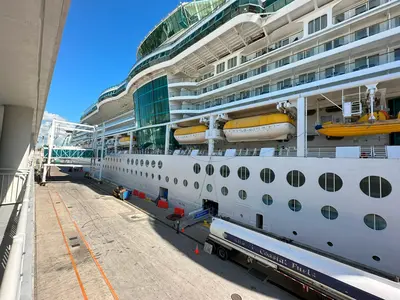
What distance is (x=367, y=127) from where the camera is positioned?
10.3 meters

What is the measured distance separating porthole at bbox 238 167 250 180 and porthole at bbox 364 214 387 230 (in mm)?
6492

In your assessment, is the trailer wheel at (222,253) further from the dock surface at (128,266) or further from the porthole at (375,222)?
the porthole at (375,222)

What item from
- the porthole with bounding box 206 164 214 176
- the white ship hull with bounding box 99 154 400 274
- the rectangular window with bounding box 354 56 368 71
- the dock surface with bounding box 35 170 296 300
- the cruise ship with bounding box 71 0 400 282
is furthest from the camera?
the porthole with bounding box 206 164 214 176

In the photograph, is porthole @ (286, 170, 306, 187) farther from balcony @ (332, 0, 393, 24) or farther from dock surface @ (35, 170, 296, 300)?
balcony @ (332, 0, 393, 24)

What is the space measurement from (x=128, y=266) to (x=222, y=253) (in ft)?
15.6

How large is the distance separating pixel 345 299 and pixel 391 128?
27.6 feet

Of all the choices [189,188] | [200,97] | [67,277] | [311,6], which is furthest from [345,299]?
[200,97]

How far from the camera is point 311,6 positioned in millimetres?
14469

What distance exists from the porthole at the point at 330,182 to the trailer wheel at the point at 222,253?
6185 mm

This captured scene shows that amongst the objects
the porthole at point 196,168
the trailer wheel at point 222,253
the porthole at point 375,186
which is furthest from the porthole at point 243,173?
the porthole at point 375,186

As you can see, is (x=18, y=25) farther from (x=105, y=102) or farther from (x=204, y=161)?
(x=105, y=102)

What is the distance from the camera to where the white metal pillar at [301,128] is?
11930mm

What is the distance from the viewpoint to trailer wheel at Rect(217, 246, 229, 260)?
10321 mm

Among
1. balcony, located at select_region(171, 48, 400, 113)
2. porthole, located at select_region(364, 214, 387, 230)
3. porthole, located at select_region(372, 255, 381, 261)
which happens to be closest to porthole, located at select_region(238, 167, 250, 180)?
porthole, located at select_region(364, 214, 387, 230)
